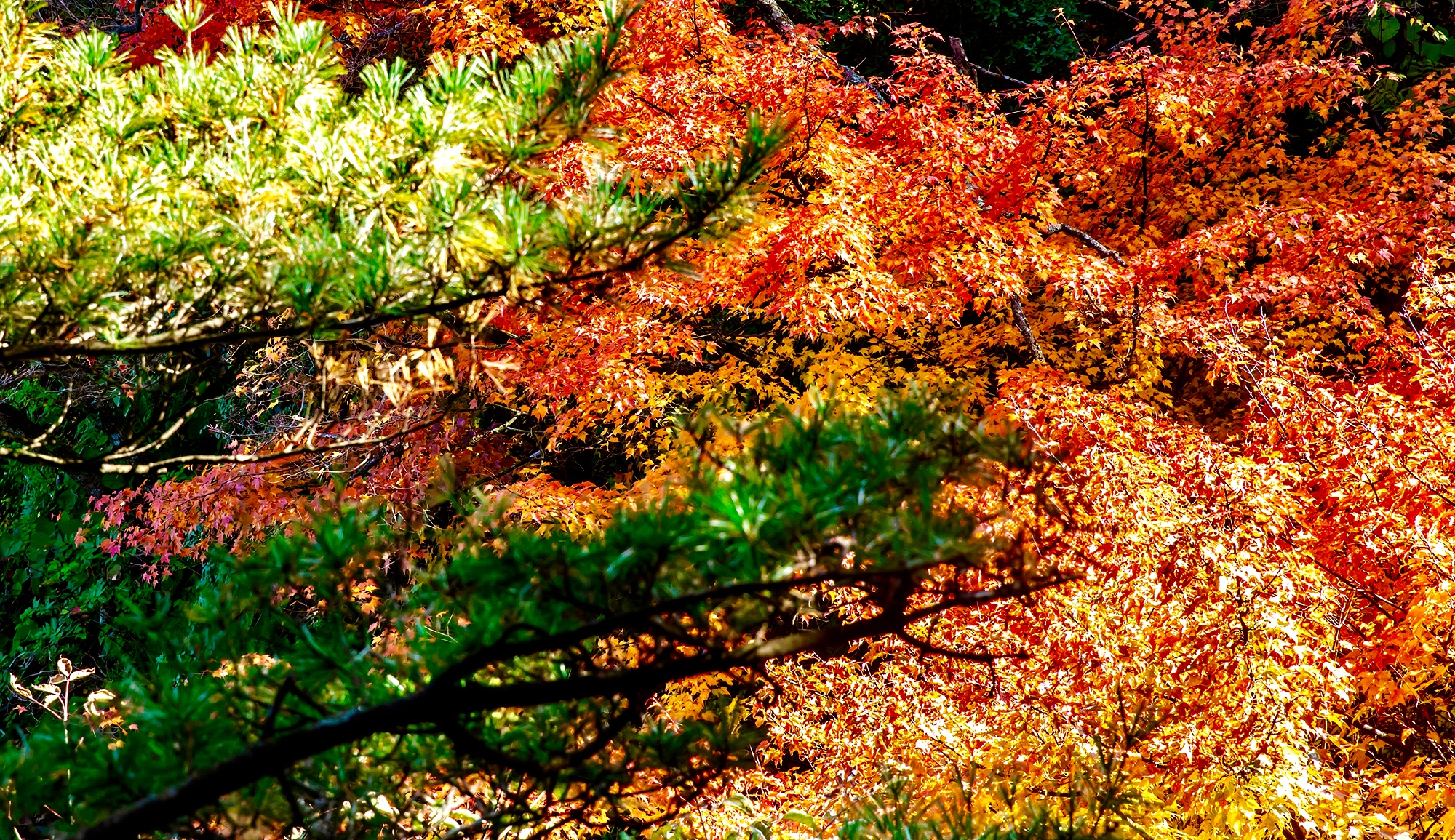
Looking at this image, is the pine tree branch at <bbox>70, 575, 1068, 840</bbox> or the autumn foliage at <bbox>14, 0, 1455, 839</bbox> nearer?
the pine tree branch at <bbox>70, 575, 1068, 840</bbox>

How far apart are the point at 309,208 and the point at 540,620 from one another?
1.32m

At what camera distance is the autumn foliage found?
3.96 meters

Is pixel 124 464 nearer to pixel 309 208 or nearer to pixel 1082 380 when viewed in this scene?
pixel 309 208

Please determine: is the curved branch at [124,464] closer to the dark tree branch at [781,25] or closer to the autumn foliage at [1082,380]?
the autumn foliage at [1082,380]

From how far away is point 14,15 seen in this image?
2.33m

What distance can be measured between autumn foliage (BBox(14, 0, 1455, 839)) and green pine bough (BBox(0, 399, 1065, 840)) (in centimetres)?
71

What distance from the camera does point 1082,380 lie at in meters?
6.86

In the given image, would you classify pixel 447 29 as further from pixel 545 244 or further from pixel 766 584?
pixel 766 584

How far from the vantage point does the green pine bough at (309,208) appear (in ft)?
6.55

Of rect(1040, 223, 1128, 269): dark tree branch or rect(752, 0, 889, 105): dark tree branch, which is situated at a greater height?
rect(752, 0, 889, 105): dark tree branch

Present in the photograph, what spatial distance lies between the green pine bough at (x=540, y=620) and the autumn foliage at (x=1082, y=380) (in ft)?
2.31

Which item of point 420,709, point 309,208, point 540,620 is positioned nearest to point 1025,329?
point 309,208

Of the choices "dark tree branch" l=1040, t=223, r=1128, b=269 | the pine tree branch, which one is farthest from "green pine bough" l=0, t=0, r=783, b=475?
"dark tree branch" l=1040, t=223, r=1128, b=269

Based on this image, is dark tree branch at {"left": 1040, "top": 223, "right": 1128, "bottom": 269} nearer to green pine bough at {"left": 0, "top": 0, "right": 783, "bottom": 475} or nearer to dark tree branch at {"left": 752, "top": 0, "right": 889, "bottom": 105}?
dark tree branch at {"left": 752, "top": 0, "right": 889, "bottom": 105}
